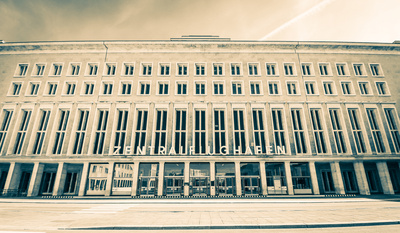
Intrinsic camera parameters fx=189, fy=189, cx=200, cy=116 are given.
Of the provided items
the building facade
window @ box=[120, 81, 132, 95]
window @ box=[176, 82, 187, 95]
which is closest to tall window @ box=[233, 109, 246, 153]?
→ the building facade

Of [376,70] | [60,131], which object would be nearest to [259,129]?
[376,70]

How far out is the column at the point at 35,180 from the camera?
25469 millimetres

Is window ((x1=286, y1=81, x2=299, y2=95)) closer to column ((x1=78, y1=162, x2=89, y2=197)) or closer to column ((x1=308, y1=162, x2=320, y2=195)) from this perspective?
column ((x1=308, y1=162, x2=320, y2=195))

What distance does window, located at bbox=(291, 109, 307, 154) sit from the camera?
27672 millimetres

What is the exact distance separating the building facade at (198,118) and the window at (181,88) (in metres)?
0.17

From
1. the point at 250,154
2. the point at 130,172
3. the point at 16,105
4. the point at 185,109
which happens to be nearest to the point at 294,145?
the point at 250,154

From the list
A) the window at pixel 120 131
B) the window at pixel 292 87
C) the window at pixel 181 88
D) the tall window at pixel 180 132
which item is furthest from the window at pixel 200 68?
the window at pixel 292 87

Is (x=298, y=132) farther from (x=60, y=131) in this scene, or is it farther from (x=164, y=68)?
(x=60, y=131)

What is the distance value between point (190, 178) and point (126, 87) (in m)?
17.5

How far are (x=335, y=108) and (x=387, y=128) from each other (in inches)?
314

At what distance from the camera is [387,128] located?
93.1 ft

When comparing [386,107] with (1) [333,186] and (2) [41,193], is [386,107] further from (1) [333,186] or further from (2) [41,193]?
(2) [41,193]

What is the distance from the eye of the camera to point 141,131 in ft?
91.9

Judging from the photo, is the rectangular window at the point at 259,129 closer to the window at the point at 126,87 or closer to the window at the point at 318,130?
the window at the point at 318,130
